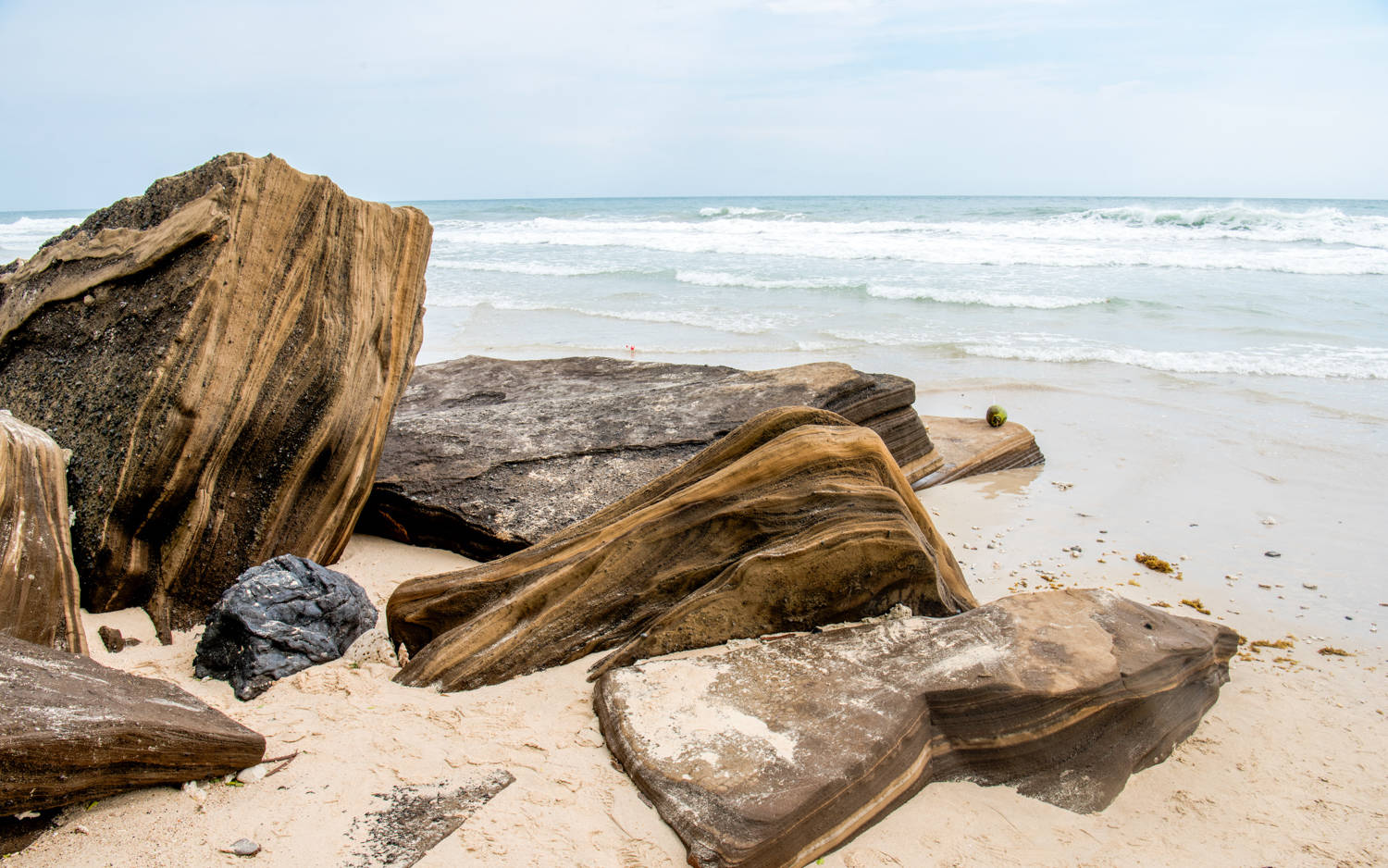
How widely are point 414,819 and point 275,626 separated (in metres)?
1.16

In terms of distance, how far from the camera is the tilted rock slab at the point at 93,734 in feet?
6.49

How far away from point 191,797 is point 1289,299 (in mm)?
16579

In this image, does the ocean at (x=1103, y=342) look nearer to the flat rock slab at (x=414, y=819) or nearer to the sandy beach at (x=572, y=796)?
the sandy beach at (x=572, y=796)

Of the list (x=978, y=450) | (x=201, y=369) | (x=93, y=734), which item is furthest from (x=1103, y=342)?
(x=93, y=734)

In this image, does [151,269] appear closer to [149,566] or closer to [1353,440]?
[149,566]

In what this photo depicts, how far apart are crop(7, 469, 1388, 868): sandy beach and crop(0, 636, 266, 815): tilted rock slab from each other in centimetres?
8

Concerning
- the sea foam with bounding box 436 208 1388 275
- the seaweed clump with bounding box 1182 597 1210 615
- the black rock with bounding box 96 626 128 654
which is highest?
the sea foam with bounding box 436 208 1388 275

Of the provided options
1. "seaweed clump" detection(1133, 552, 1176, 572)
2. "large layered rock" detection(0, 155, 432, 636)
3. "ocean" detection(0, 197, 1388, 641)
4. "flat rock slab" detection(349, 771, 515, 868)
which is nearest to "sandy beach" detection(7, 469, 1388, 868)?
"flat rock slab" detection(349, 771, 515, 868)

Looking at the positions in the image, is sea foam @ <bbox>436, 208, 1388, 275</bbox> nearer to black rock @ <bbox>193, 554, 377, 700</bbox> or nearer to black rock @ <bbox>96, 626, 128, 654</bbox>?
black rock @ <bbox>193, 554, 377, 700</bbox>

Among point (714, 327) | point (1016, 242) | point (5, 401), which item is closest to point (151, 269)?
point (5, 401)

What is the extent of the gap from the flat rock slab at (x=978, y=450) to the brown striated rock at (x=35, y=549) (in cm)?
463

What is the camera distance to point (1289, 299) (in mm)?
14273

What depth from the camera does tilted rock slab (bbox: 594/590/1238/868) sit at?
2279 millimetres

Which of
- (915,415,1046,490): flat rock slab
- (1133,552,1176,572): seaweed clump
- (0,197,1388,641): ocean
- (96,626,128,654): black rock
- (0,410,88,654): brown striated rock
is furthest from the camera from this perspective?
(915,415,1046,490): flat rock slab
